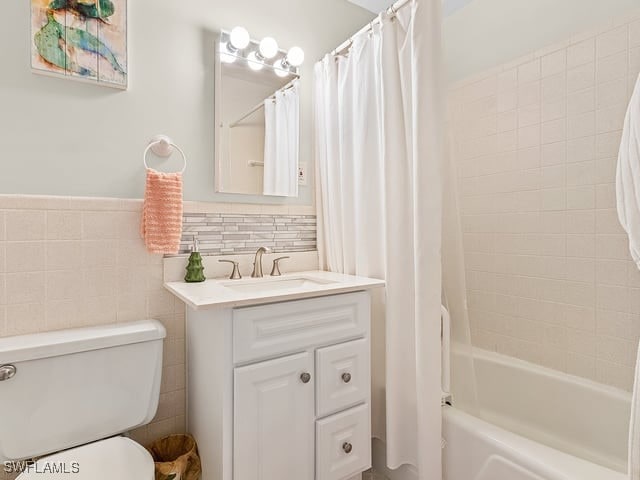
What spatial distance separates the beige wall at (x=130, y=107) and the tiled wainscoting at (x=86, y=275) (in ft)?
0.27

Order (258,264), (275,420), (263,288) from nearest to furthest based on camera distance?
1. (275,420)
2. (263,288)
3. (258,264)

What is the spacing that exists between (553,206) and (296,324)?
146 centimetres

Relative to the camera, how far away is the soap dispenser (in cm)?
142

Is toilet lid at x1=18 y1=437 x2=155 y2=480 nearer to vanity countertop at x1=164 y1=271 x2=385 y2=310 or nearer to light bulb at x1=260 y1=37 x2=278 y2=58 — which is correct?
vanity countertop at x1=164 y1=271 x2=385 y2=310

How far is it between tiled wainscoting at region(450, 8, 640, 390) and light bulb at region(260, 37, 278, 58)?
1.23 m

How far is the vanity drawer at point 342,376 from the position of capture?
4.04 ft

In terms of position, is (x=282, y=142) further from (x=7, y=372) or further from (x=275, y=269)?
(x=7, y=372)

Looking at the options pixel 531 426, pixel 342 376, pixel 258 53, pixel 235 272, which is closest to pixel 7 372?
pixel 235 272

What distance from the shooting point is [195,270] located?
1.43 metres

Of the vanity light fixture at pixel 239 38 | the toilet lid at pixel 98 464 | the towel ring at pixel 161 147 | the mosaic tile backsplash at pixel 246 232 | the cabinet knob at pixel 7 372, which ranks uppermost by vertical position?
the vanity light fixture at pixel 239 38

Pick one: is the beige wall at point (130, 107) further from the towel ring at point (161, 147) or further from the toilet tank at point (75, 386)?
the toilet tank at point (75, 386)

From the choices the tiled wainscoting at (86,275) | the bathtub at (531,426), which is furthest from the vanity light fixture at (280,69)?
the bathtub at (531,426)

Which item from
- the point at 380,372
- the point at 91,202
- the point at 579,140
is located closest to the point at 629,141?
the point at 579,140

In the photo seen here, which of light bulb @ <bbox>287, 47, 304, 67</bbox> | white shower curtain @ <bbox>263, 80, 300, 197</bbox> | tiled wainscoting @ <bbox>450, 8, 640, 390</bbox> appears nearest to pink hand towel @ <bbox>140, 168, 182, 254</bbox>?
white shower curtain @ <bbox>263, 80, 300, 197</bbox>
